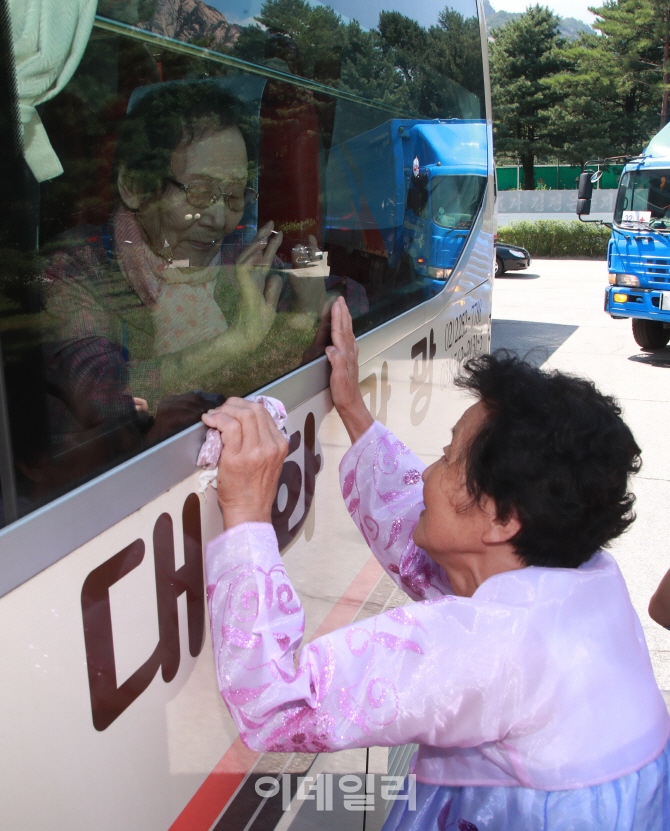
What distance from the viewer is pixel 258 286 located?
5.03ft

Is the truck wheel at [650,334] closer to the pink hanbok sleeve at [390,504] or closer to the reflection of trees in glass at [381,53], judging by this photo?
the reflection of trees in glass at [381,53]

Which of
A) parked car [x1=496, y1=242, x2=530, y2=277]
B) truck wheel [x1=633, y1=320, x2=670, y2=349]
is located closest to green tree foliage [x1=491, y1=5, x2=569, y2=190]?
parked car [x1=496, y1=242, x2=530, y2=277]

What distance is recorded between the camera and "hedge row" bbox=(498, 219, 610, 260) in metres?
19.4

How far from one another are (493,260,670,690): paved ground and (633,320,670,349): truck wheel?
0.41 feet

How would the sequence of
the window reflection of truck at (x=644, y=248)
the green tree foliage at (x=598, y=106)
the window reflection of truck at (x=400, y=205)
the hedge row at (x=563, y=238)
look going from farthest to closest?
the green tree foliage at (x=598, y=106) → the hedge row at (x=563, y=238) → the window reflection of truck at (x=644, y=248) → the window reflection of truck at (x=400, y=205)

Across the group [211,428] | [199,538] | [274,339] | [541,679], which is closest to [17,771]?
[199,538]

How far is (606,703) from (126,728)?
2.18ft

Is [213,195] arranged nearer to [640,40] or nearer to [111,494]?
[111,494]

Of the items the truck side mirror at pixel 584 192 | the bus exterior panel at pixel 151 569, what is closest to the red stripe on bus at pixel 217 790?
the bus exterior panel at pixel 151 569

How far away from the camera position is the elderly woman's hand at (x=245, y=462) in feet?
3.84

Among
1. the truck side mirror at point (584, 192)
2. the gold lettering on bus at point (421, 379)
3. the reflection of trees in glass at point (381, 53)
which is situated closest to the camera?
the reflection of trees in glass at point (381, 53)

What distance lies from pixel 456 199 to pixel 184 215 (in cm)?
180

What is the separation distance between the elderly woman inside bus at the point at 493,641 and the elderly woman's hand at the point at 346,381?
0.46 m

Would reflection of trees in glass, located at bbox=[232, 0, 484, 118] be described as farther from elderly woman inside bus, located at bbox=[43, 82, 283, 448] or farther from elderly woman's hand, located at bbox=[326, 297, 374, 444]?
elderly woman's hand, located at bbox=[326, 297, 374, 444]
